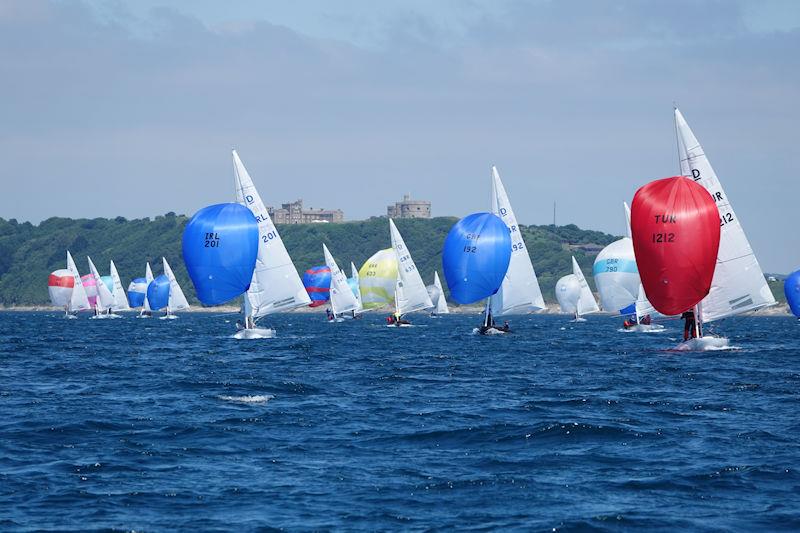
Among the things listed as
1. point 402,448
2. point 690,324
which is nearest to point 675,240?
point 690,324

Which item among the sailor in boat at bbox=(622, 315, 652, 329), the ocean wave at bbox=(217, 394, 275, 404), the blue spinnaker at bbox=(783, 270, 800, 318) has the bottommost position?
the ocean wave at bbox=(217, 394, 275, 404)

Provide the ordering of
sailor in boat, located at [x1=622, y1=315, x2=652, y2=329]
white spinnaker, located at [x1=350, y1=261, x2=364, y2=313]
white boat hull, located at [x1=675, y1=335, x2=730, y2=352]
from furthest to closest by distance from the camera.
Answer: white spinnaker, located at [x1=350, y1=261, x2=364, y2=313] → sailor in boat, located at [x1=622, y1=315, x2=652, y2=329] → white boat hull, located at [x1=675, y1=335, x2=730, y2=352]

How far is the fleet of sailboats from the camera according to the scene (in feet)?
138

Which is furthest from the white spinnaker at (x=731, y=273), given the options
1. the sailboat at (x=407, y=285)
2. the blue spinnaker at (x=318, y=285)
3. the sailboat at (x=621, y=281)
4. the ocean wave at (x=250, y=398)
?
the blue spinnaker at (x=318, y=285)

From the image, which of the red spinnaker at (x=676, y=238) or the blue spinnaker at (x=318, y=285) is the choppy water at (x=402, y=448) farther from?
the blue spinnaker at (x=318, y=285)

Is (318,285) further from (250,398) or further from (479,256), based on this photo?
(250,398)

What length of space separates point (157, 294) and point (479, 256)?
80.2 metres

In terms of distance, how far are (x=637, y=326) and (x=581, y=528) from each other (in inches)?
2451

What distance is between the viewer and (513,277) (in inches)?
2589

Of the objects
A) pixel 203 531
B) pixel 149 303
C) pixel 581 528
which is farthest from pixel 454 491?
pixel 149 303

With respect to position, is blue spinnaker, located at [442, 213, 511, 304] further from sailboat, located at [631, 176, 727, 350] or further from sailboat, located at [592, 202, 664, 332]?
sailboat, located at [631, 176, 727, 350]

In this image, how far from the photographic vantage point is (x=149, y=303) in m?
137

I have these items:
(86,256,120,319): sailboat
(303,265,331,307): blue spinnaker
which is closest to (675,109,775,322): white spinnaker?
(303,265,331,307): blue spinnaker

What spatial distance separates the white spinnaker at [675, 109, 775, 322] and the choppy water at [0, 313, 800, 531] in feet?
13.7
